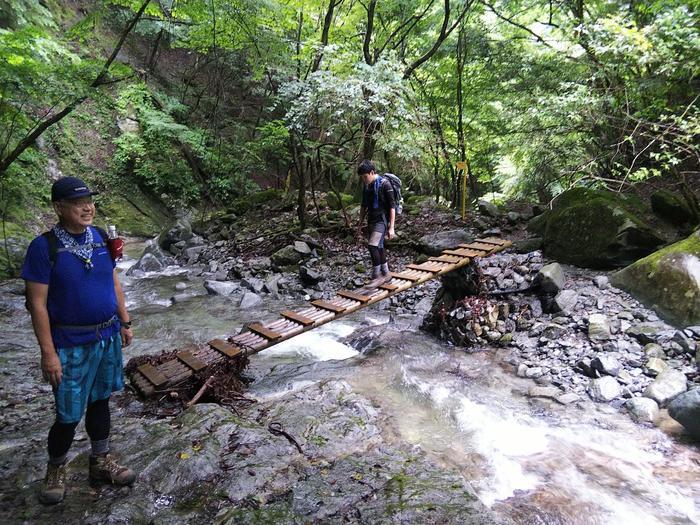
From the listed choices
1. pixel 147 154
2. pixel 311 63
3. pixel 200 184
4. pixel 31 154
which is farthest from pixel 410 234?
pixel 147 154

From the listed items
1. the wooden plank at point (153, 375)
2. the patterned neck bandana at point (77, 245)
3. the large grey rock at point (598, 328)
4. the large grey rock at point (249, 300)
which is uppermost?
the patterned neck bandana at point (77, 245)

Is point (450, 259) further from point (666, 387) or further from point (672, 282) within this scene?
point (666, 387)

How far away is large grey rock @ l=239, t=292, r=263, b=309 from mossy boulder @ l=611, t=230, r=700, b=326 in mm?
6501

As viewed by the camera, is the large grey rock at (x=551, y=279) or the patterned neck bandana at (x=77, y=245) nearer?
the patterned neck bandana at (x=77, y=245)

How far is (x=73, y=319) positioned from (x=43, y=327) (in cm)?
17

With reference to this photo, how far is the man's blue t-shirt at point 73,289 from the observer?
252 centimetres

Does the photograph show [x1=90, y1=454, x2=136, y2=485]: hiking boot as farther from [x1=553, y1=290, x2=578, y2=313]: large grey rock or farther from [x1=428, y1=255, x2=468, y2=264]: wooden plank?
[x1=553, y1=290, x2=578, y2=313]: large grey rock

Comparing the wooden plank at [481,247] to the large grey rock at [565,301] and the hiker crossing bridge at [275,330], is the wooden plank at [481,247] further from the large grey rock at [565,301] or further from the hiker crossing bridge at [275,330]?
the large grey rock at [565,301]

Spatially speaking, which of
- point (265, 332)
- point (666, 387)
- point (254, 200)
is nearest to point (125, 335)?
point (265, 332)

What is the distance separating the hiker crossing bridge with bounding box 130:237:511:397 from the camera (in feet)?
14.7

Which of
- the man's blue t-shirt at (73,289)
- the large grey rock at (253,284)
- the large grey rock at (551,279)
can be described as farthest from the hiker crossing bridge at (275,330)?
the large grey rock at (253,284)

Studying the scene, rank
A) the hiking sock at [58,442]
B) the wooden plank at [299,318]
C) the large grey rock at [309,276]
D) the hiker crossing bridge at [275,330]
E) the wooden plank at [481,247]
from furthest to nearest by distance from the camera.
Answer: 1. the large grey rock at [309,276]
2. the wooden plank at [481,247]
3. the wooden plank at [299,318]
4. the hiker crossing bridge at [275,330]
5. the hiking sock at [58,442]

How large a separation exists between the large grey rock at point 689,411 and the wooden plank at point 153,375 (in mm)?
4937

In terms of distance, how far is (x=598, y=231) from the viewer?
7.33 metres
